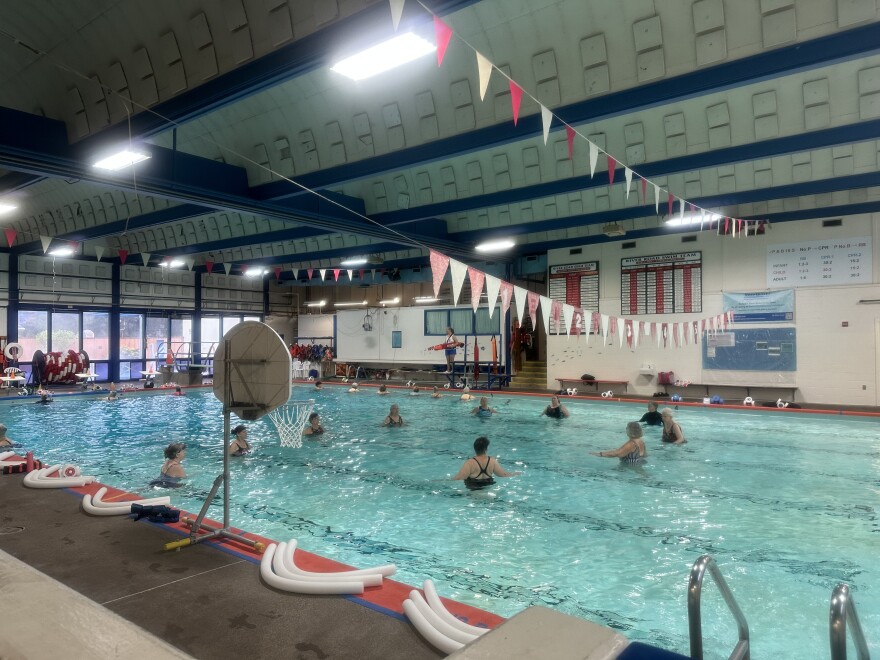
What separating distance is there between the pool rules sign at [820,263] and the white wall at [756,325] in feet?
0.50

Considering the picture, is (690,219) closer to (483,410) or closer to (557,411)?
(557,411)

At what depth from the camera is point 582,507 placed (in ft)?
21.5

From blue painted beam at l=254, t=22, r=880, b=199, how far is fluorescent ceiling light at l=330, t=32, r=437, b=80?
95.3 inches

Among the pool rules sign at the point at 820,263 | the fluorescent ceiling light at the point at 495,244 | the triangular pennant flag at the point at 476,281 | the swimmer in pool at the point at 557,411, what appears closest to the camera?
the triangular pennant flag at the point at 476,281

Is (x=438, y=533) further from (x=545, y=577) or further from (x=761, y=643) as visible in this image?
(x=761, y=643)

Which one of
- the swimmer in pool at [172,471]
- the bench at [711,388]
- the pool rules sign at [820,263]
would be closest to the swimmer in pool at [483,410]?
the bench at [711,388]

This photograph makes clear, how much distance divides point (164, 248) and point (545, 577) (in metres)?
18.6

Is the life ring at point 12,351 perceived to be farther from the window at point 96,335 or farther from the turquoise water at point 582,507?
the turquoise water at point 582,507

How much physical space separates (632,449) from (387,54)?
6989 mm

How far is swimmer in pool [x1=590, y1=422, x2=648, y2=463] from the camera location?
841cm

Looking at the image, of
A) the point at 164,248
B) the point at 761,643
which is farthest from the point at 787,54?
the point at 164,248

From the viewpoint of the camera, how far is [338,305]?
28266mm

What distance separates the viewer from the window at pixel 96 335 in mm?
21406

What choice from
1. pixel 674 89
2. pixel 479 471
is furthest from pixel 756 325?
pixel 479 471
